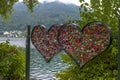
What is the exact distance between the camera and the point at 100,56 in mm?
6090

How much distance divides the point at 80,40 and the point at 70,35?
0.28m

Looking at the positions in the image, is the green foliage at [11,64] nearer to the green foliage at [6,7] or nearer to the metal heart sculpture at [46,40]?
the metal heart sculpture at [46,40]

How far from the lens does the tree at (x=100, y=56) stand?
6020 mm

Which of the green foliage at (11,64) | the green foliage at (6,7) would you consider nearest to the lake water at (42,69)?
the green foliage at (11,64)

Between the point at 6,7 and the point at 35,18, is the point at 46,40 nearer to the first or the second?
the point at 6,7

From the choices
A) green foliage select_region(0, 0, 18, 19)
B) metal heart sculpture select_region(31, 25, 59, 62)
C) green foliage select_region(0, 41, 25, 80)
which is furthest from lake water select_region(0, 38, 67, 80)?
metal heart sculpture select_region(31, 25, 59, 62)

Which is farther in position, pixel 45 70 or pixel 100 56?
pixel 45 70

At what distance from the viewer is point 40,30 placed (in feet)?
22.7

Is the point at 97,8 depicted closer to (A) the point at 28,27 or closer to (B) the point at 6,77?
(A) the point at 28,27

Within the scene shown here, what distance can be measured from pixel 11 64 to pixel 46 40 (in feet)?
12.3

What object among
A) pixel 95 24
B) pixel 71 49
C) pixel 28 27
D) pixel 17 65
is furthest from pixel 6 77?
pixel 95 24

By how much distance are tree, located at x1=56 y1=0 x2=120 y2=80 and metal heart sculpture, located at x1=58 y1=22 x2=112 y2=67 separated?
12.6 inches

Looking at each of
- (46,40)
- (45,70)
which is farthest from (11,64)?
(45,70)

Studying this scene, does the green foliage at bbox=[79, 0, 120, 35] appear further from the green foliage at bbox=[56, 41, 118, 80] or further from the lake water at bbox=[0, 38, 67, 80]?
the lake water at bbox=[0, 38, 67, 80]
